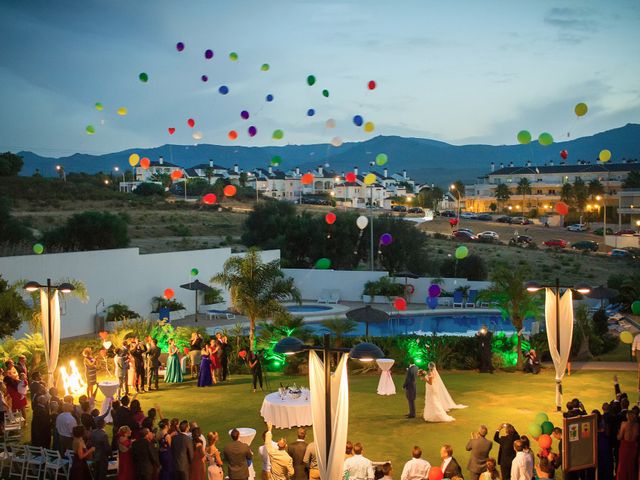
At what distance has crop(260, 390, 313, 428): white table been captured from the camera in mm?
13719

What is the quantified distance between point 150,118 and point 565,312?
2977 centimetres

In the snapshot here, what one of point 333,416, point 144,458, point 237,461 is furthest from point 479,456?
point 144,458

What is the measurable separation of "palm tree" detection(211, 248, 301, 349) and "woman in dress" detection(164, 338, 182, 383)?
2699mm

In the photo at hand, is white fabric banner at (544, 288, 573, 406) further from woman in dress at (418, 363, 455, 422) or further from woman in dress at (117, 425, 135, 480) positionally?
woman in dress at (117, 425, 135, 480)

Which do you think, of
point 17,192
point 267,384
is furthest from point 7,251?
point 17,192

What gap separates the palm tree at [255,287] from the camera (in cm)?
2059

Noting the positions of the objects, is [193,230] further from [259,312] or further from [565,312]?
[565,312]

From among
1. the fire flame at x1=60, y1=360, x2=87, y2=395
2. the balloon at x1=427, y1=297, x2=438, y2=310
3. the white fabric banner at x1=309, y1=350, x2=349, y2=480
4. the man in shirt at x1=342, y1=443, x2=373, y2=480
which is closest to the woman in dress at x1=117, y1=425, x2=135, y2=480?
the white fabric banner at x1=309, y1=350, x2=349, y2=480

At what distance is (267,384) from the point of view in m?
17.9

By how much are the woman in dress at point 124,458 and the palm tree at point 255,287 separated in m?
11.1

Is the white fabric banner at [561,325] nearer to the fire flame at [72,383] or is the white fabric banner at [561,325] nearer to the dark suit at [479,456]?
the dark suit at [479,456]

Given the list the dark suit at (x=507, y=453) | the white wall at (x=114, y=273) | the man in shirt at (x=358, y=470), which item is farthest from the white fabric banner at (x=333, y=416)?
the white wall at (x=114, y=273)

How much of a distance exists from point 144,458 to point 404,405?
7682 mm

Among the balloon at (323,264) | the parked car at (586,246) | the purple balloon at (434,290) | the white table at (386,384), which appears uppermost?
the parked car at (586,246)
